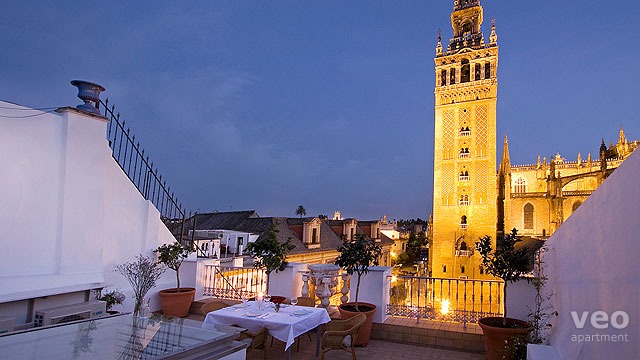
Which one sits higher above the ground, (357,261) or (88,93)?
(88,93)

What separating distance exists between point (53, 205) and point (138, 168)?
8.03 feet

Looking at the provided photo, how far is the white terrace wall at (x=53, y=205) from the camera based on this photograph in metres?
6.25

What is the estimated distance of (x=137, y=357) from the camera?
3633 millimetres

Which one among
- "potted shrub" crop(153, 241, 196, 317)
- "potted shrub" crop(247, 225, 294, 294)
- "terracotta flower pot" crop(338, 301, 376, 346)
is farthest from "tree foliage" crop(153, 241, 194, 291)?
"terracotta flower pot" crop(338, 301, 376, 346)

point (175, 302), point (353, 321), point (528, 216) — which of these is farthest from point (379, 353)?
point (528, 216)

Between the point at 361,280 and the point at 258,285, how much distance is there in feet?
9.93

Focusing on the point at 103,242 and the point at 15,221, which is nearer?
the point at 15,221

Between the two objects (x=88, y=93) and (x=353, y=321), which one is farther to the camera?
(x=88, y=93)

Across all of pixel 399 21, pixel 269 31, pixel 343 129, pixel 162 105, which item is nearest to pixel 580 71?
pixel 399 21

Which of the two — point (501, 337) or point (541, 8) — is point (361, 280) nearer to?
point (501, 337)

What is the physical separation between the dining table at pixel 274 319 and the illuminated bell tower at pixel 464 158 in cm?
2928

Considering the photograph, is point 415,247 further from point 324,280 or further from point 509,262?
point 509,262

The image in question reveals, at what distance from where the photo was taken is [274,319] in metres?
5.59

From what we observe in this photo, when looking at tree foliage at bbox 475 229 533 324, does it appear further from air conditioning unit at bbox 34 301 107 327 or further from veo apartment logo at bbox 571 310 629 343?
air conditioning unit at bbox 34 301 107 327
